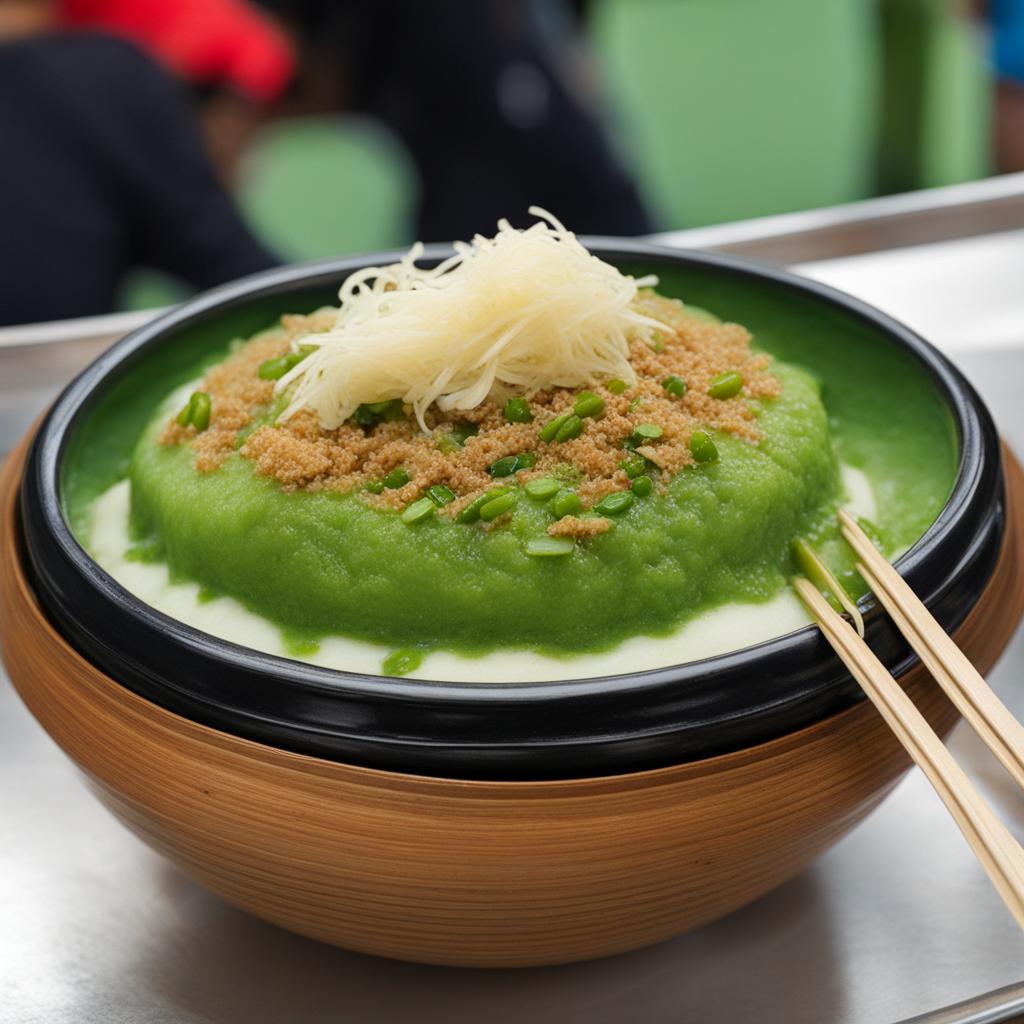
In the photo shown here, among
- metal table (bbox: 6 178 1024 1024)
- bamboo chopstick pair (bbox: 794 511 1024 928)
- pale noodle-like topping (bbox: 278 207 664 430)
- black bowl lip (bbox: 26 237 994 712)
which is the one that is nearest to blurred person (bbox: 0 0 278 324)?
black bowl lip (bbox: 26 237 994 712)

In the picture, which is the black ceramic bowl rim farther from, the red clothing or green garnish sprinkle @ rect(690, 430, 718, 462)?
the red clothing

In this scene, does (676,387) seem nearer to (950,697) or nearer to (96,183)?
(950,697)

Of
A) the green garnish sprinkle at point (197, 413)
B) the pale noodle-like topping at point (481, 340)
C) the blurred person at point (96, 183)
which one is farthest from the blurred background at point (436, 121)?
the pale noodle-like topping at point (481, 340)

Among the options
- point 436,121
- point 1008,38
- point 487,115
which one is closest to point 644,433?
point 487,115

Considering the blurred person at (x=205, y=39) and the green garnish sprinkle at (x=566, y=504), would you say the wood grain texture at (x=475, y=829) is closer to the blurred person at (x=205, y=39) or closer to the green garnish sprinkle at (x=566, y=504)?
the green garnish sprinkle at (x=566, y=504)

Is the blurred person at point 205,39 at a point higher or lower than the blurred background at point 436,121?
higher
